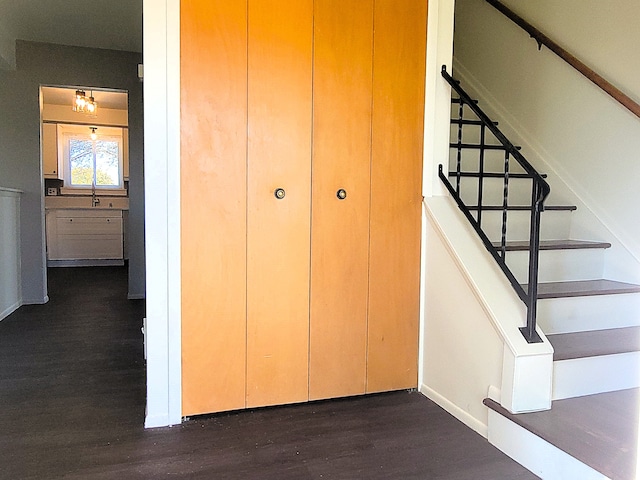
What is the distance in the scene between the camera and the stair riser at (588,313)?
89.7 inches

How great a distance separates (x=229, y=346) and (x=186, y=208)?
2.30 feet

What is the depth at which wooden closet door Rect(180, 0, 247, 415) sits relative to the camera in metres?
2.12

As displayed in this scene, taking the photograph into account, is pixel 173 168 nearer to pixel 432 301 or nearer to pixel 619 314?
pixel 432 301

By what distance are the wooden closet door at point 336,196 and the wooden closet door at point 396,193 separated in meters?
0.06

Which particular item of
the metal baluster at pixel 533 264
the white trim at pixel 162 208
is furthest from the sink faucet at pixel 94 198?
the metal baluster at pixel 533 264

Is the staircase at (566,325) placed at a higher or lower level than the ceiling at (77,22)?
lower

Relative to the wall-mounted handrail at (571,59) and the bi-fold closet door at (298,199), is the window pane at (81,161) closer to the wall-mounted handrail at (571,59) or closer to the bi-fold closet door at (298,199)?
the bi-fold closet door at (298,199)

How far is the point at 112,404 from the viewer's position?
7.80ft

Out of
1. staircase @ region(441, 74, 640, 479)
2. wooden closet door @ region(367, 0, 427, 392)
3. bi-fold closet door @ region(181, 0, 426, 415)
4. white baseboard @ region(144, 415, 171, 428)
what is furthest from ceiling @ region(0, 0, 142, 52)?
white baseboard @ region(144, 415, 171, 428)

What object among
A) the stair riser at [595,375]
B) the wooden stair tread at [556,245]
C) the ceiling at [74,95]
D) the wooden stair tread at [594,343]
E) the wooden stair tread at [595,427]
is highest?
the ceiling at [74,95]

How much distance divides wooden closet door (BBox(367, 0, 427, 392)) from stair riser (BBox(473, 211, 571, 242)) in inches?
18.7

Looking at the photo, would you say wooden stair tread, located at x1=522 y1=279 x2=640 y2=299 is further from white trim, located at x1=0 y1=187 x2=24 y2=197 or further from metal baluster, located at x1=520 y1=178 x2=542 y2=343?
white trim, located at x1=0 y1=187 x2=24 y2=197

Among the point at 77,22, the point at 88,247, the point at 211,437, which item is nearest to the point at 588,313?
the point at 211,437

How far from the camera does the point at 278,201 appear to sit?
230 cm
